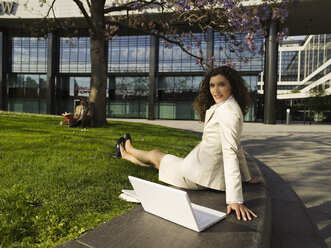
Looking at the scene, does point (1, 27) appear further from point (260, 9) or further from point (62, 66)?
point (260, 9)

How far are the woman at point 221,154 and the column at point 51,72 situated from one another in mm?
34887

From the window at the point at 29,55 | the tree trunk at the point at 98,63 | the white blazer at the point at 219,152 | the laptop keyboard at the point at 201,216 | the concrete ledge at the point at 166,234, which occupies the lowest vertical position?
the concrete ledge at the point at 166,234

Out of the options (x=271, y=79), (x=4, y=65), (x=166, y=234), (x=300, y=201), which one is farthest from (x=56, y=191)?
(x=4, y=65)

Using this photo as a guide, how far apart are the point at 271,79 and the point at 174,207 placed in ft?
87.4

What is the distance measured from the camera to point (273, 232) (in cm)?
257

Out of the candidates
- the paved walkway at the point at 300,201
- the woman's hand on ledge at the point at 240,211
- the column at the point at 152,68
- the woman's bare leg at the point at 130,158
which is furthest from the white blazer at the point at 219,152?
the column at the point at 152,68

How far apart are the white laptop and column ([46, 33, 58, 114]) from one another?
35.5 m

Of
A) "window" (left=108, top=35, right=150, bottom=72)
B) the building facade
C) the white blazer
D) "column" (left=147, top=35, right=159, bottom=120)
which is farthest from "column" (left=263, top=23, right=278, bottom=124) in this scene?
the white blazer

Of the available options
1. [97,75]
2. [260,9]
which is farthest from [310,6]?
[97,75]

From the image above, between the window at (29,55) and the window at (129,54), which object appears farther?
the window at (29,55)

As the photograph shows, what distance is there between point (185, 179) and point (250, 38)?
18.5 ft

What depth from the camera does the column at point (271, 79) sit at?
83.5 feet

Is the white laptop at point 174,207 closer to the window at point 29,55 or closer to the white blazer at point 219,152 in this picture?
the white blazer at point 219,152

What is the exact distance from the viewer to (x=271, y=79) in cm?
2553
